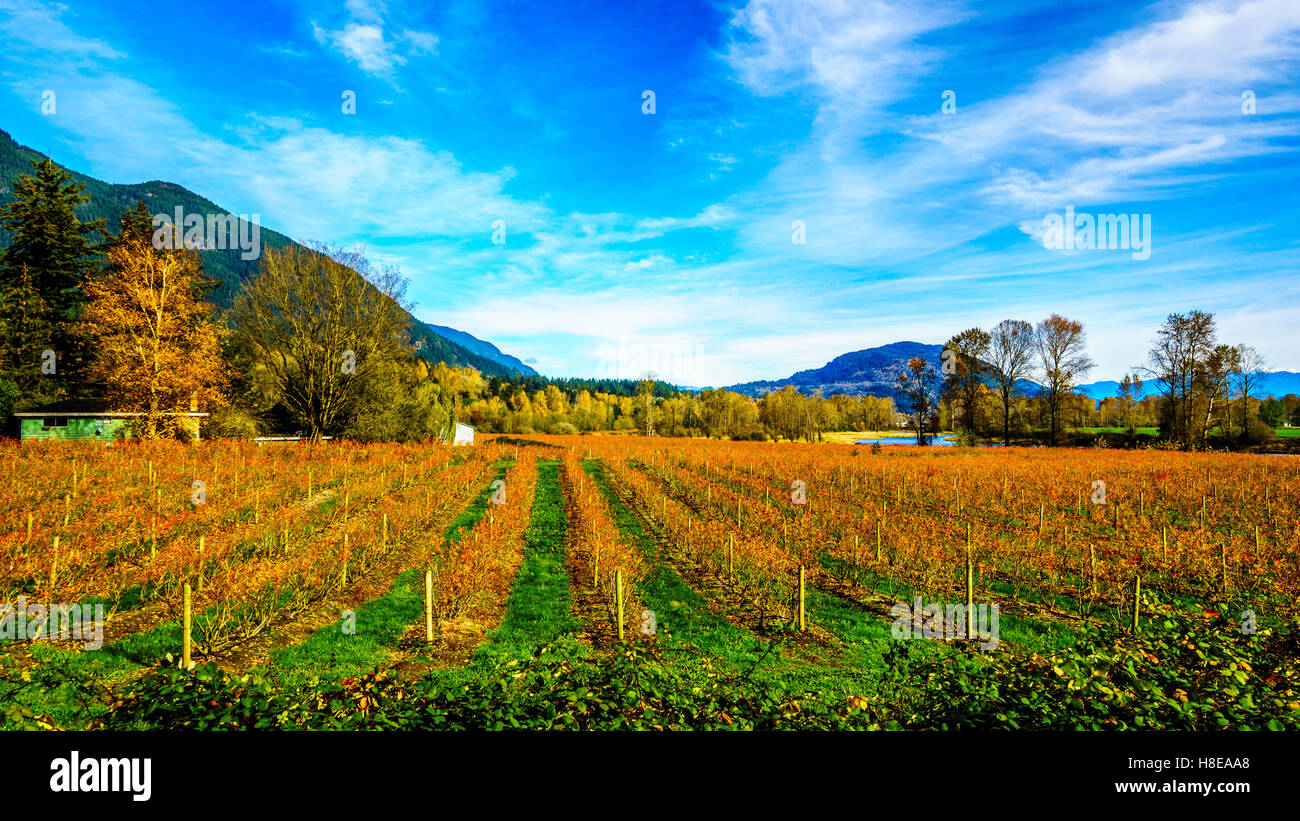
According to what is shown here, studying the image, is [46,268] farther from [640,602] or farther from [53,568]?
[640,602]

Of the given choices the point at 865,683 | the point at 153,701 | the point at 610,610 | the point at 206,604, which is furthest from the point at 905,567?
the point at 206,604

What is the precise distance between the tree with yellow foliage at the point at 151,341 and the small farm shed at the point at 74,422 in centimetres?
67

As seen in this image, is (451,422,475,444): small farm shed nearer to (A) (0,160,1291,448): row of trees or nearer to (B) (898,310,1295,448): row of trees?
(A) (0,160,1291,448): row of trees

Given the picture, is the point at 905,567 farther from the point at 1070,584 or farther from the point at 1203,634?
the point at 1203,634

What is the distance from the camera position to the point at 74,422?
29.6 metres

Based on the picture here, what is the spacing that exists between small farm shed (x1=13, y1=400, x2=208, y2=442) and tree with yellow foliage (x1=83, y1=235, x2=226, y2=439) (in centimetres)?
67

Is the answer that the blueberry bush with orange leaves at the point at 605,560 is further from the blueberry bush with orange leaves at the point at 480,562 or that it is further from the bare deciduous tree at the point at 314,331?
the bare deciduous tree at the point at 314,331

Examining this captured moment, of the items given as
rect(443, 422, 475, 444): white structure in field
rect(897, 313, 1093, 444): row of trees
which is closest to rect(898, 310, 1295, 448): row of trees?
rect(897, 313, 1093, 444): row of trees

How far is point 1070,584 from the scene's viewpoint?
13.5m

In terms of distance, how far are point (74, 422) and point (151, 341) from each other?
6474mm

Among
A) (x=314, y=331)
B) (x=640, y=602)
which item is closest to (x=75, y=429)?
(x=314, y=331)

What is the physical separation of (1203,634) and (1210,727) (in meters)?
3.48

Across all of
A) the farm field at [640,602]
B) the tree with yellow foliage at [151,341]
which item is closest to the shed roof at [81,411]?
the tree with yellow foliage at [151,341]

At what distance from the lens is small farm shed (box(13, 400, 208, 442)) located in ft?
96.2
